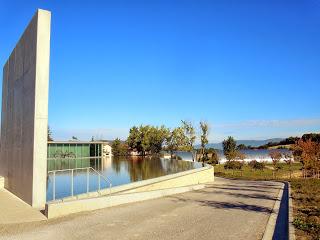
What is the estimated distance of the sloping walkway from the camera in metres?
8.61

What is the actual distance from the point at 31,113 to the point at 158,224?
490cm

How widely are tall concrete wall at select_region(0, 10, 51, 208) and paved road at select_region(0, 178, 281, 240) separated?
201 centimetres

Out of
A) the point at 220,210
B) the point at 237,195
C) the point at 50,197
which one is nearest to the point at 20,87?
the point at 50,197

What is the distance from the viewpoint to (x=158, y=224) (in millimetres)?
8312

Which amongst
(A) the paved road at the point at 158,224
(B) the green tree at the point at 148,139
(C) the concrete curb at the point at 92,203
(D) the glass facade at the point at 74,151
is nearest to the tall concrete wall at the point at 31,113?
(C) the concrete curb at the point at 92,203

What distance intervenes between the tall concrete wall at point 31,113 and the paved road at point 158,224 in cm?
201

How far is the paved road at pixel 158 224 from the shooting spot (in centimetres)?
731

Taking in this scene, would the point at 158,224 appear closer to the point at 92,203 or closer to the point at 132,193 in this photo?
the point at 92,203

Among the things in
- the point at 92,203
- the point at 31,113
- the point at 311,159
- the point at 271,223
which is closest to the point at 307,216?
the point at 271,223

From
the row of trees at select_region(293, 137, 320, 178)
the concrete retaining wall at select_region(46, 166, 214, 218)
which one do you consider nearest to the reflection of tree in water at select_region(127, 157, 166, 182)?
the concrete retaining wall at select_region(46, 166, 214, 218)

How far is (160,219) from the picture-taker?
891 centimetres

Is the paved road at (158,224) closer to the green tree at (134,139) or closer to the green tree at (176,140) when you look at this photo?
the green tree at (176,140)

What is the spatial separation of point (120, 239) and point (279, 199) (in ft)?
26.3

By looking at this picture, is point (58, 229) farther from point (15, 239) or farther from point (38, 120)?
point (38, 120)
